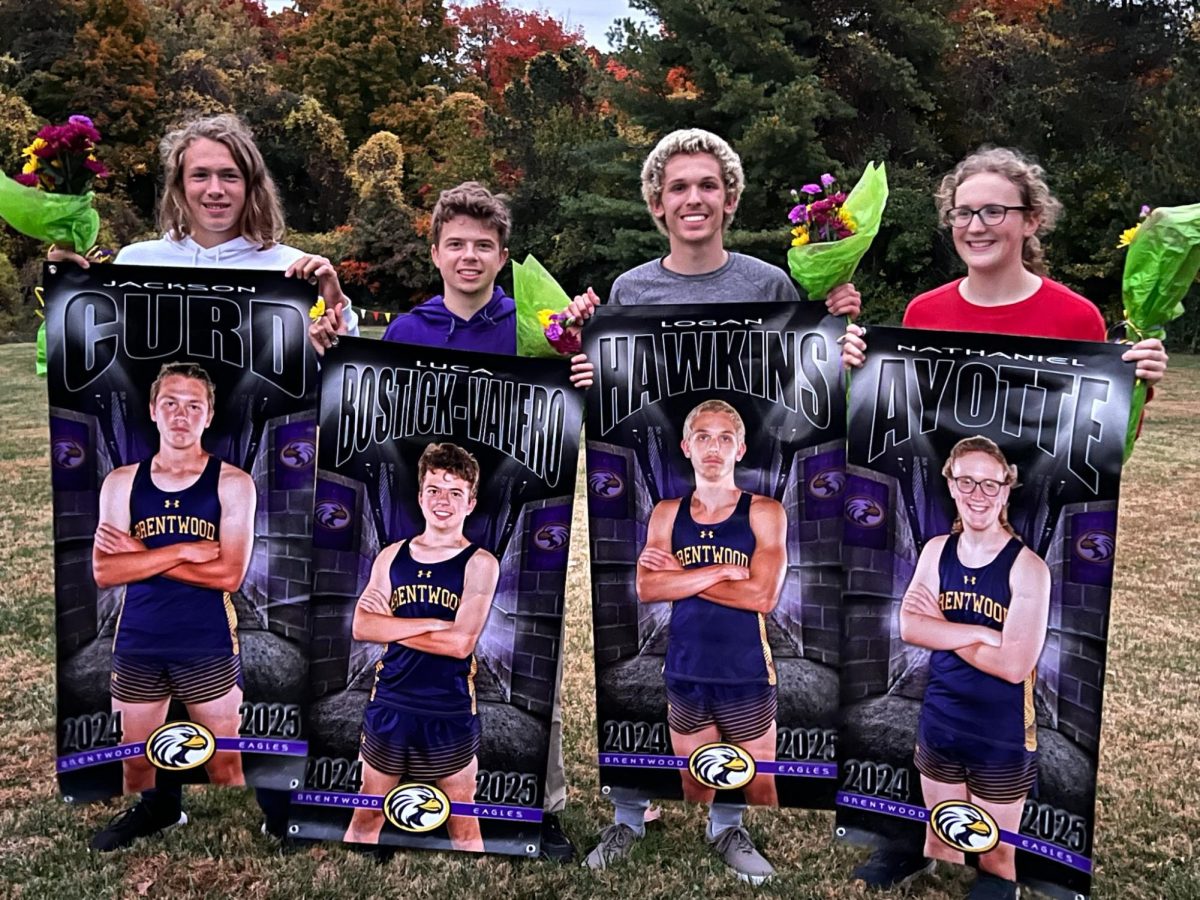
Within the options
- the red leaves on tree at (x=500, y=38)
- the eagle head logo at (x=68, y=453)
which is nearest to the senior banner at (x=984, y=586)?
the eagle head logo at (x=68, y=453)

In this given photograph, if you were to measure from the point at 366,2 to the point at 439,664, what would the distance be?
3578 centimetres

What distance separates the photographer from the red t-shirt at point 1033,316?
283 centimetres

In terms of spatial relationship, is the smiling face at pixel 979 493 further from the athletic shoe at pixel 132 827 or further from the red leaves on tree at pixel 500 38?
the red leaves on tree at pixel 500 38

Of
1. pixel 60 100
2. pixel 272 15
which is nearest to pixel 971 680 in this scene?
pixel 60 100

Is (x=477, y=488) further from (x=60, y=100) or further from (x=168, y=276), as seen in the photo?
(x=60, y=100)

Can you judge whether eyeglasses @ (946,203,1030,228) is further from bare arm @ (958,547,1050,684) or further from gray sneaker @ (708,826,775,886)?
gray sneaker @ (708,826,775,886)

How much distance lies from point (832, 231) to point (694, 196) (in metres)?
0.44

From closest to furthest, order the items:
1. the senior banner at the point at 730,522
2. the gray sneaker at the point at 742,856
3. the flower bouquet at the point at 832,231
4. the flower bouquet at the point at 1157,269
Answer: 1. the flower bouquet at the point at 1157,269
2. the flower bouquet at the point at 832,231
3. the senior banner at the point at 730,522
4. the gray sneaker at the point at 742,856

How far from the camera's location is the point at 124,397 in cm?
318

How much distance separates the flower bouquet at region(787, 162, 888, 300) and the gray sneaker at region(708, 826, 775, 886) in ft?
5.87

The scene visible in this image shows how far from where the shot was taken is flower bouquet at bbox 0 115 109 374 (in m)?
3.06

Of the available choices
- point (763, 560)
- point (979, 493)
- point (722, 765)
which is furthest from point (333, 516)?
point (979, 493)

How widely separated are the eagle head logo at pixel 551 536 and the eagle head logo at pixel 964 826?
1.38 meters

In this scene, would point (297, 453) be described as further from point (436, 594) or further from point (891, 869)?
point (891, 869)
